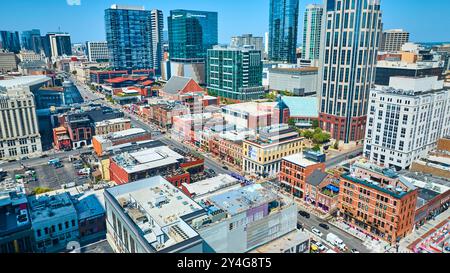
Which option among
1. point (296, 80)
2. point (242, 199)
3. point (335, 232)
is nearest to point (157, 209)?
point (242, 199)

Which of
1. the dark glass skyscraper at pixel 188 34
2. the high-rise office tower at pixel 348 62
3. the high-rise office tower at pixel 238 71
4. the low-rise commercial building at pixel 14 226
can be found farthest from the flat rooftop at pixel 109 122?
the dark glass skyscraper at pixel 188 34

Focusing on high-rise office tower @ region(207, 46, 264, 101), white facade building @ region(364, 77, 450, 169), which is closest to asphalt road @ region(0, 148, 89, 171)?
high-rise office tower @ region(207, 46, 264, 101)

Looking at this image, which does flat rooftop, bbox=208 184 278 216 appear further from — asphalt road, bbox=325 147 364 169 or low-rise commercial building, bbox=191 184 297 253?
asphalt road, bbox=325 147 364 169

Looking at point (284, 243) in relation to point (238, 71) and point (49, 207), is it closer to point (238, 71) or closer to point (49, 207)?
point (49, 207)

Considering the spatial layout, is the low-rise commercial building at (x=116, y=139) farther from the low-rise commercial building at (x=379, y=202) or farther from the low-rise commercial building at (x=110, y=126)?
the low-rise commercial building at (x=379, y=202)

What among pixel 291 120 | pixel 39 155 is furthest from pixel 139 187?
pixel 291 120
